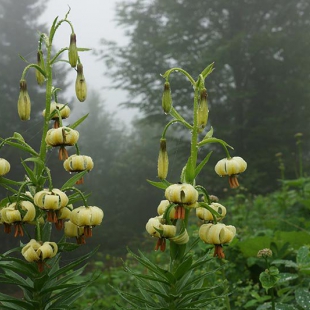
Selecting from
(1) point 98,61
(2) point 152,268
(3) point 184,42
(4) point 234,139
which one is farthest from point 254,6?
(2) point 152,268

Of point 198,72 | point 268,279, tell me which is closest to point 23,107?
point 268,279

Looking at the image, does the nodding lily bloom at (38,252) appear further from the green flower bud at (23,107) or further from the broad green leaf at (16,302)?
the green flower bud at (23,107)

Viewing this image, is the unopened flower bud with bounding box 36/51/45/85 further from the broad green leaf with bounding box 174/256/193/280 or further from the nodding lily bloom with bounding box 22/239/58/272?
the broad green leaf with bounding box 174/256/193/280

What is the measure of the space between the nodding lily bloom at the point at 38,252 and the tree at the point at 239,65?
10125 mm

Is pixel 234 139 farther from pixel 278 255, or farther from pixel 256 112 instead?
pixel 278 255

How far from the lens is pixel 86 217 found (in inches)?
54.6

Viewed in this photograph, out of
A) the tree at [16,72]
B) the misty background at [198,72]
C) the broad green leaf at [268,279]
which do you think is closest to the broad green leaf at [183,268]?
the broad green leaf at [268,279]

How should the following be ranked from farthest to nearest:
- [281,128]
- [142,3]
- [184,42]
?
[142,3] → [184,42] → [281,128]

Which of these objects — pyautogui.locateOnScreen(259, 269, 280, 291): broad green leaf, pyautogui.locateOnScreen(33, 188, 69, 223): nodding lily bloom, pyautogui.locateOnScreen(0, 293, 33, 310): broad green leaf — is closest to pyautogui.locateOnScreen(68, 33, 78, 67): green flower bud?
pyautogui.locateOnScreen(33, 188, 69, 223): nodding lily bloom

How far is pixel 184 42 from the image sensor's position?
13102mm

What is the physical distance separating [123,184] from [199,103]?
14312mm

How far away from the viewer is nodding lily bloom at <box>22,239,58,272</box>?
1317 mm

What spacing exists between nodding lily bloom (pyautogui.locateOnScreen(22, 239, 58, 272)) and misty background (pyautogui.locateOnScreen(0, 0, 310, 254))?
9.30 m

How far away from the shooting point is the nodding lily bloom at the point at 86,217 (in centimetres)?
139
